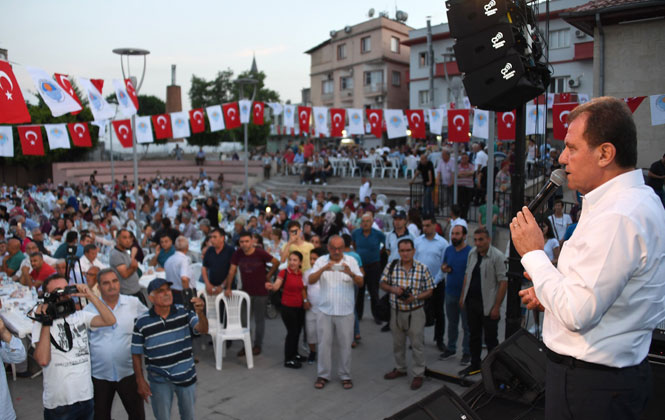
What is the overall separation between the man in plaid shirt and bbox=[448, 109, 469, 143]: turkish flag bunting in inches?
249

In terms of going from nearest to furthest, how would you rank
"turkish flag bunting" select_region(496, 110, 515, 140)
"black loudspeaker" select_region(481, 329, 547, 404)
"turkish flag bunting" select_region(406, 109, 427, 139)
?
"black loudspeaker" select_region(481, 329, 547, 404), "turkish flag bunting" select_region(496, 110, 515, 140), "turkish flag bunting" select_region(406, 109, 427, 139)

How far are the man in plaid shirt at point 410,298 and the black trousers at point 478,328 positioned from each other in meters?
0.56

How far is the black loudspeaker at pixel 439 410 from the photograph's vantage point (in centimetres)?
250

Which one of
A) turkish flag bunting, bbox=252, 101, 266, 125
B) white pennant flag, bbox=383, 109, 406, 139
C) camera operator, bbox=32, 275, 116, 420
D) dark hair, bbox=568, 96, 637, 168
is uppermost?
turkish flag bunting, bbox=252, 101, 266, 125

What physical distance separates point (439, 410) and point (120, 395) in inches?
110

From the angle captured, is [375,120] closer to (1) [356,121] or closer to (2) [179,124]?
(1) [356,121]

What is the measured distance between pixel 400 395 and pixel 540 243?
425 centimetres

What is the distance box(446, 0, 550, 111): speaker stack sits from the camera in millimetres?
3572

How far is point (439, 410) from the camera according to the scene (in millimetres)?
2541

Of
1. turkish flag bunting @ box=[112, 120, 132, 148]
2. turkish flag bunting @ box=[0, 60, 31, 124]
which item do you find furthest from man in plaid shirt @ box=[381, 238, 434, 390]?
turkish flag bunting @ box=[112, 120, 132, 148]

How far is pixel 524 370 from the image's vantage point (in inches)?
124

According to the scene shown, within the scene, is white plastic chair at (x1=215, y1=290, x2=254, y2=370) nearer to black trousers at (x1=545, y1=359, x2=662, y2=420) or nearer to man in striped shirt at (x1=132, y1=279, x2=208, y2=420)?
man in striped shirt at (x1=132, y1=279, x2=208, y2=420)

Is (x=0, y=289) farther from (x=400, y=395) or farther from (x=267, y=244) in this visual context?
(x=400, y=395)

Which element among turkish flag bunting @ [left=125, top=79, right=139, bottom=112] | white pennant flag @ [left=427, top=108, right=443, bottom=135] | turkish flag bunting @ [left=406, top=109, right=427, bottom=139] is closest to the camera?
turkish flag bunting @ [left=125, top=79, right=139, bottom=112]
